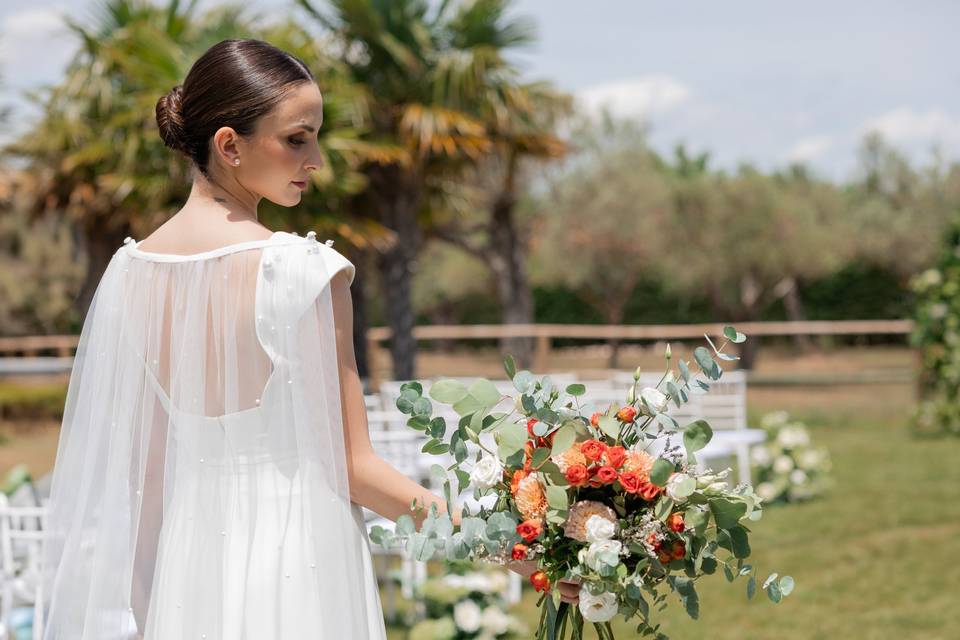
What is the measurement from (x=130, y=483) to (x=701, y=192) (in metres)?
25.0

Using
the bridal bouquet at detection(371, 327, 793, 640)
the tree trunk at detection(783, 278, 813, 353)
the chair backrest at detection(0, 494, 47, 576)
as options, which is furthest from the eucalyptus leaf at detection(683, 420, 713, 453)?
the tree trunk at detection(783, 278, 813, 353)

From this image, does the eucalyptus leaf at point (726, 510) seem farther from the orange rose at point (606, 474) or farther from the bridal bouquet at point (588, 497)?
the orange rose at point (606, 474)

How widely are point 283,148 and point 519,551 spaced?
801 mm

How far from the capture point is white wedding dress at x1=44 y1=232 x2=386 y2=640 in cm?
179

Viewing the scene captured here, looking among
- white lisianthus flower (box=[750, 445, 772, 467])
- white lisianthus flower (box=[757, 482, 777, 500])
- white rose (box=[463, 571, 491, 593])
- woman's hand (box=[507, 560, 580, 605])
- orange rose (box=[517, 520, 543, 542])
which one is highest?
orange rose (box=[517, 520, 543, 542])

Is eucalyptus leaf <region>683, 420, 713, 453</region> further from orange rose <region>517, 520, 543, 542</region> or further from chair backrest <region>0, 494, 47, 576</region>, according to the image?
chair backrest <region>0, 494, 47, 576</region>

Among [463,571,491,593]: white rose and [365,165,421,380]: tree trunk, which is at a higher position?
[365,165,421,380]: tree trunk

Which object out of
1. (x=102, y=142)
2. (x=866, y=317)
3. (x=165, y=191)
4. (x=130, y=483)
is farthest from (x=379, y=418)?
(x=866, y=317)

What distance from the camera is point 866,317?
2947 centimetres

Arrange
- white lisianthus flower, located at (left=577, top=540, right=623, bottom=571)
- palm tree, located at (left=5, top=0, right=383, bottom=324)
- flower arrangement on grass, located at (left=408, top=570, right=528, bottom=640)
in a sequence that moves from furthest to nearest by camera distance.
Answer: palm tree, located at (left=5, top=0, right=383, bottom=324), flower arrangement on grass, located at (left=408, top=570, right=528, bottom=640), white lisianthus flower, located at (left=577, top=540, right=623, bottom=571)

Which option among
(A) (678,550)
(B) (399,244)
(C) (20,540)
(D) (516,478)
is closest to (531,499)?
(D) (516,478)

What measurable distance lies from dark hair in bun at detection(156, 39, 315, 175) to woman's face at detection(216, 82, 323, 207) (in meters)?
0.02

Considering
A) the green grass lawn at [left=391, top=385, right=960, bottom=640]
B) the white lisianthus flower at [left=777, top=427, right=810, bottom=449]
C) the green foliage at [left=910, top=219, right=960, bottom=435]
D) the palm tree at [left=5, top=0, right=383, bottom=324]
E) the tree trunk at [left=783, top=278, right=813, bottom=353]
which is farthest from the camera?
the tree trunk at [left=783, top=278, right=813, bottom=353]

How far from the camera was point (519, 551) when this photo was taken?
1.78 meters
